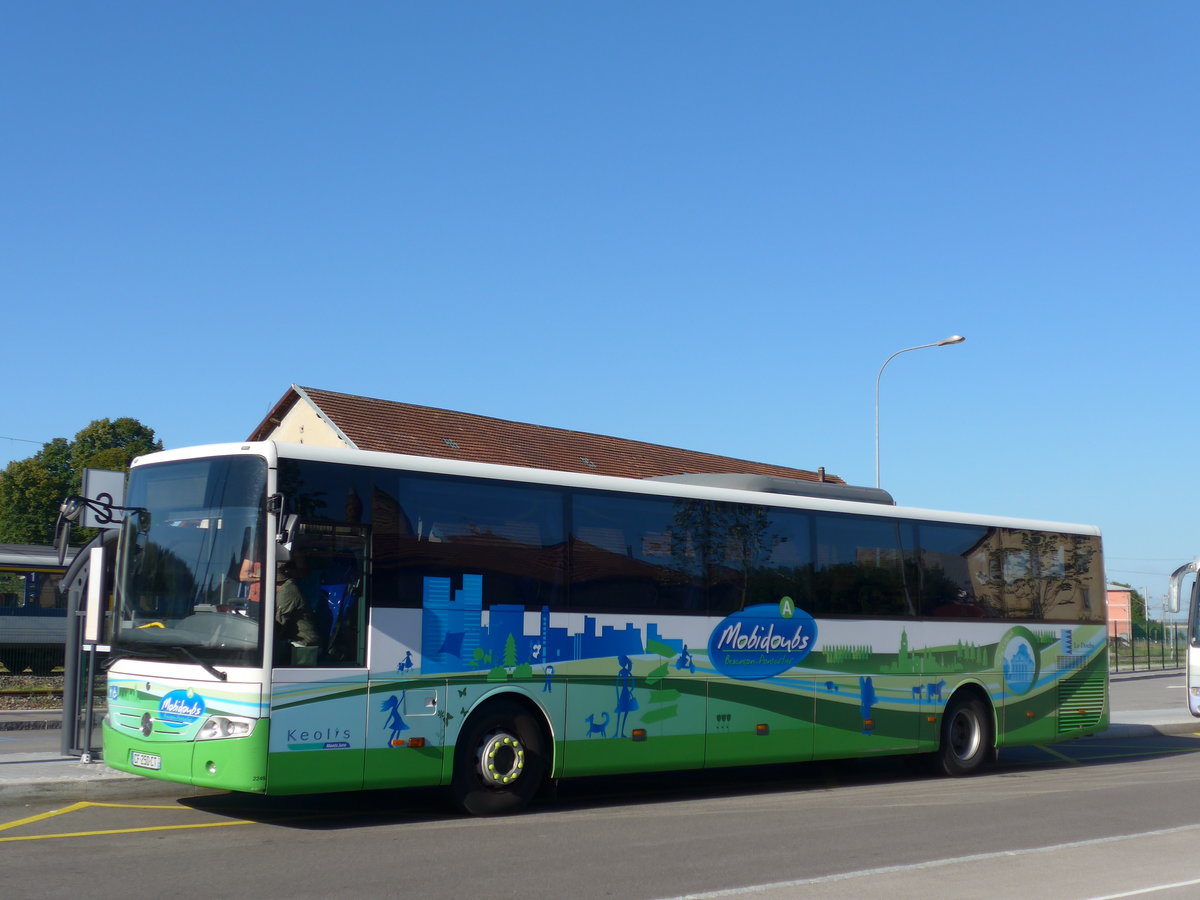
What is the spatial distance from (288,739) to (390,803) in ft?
8.37

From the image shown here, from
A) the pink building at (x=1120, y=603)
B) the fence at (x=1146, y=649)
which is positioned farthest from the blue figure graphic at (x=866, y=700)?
the pink building at (x=1120, y=603)

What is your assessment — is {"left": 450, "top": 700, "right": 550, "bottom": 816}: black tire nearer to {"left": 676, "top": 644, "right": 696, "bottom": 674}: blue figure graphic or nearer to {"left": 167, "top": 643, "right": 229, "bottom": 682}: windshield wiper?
{"left": 676, "top": 644, "right": 696, "bottom": 674}: blue figure graphic

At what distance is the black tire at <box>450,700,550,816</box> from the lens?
11.3 metres

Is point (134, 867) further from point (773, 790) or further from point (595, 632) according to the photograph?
point (773, 790)

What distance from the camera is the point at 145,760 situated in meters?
10.5

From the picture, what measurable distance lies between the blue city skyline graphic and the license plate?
2.26 meters

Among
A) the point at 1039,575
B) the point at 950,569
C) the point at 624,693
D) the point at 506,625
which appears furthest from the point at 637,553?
the point at 1039,575

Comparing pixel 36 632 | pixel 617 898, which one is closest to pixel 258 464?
pixel 617 898

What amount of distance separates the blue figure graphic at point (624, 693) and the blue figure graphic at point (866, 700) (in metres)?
3.63

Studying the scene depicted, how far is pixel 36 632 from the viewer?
31422 mm

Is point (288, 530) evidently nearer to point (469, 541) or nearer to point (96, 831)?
point (469, 541)

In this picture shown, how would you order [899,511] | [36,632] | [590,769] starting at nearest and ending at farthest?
1. [590,769]
2. [899,511]
3. [36,632]

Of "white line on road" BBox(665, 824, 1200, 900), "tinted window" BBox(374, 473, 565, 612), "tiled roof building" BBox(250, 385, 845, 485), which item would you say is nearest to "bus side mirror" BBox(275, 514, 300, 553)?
"tinted window" BBox(374, 473, 565, 612)

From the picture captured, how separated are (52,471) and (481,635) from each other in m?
76.2
